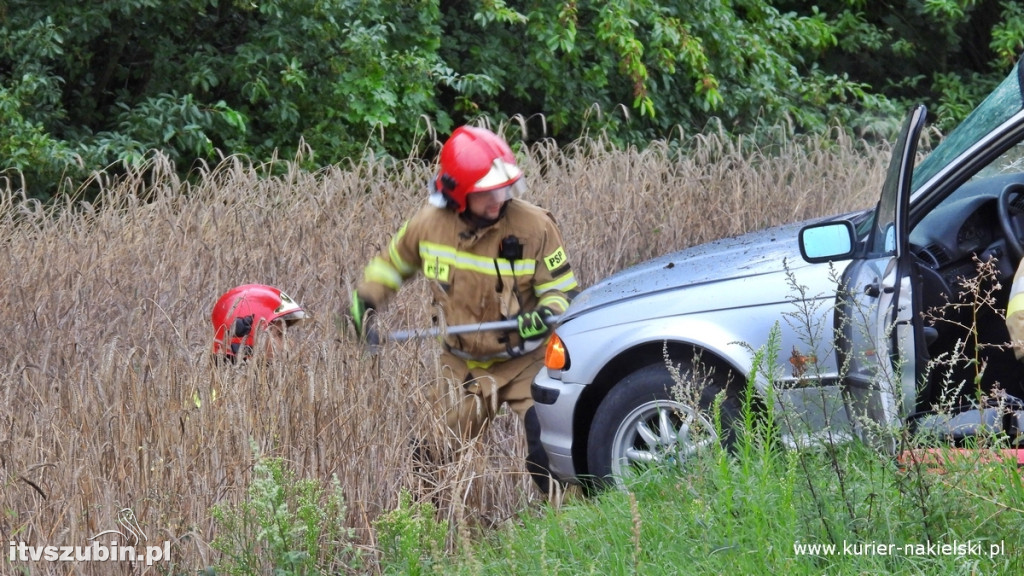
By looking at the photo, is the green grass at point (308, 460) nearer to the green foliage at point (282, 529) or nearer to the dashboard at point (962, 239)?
the green foliage at point (282, 529)

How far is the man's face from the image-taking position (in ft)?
15.0

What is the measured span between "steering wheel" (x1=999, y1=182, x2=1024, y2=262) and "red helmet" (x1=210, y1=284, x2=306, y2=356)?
2.73 metres

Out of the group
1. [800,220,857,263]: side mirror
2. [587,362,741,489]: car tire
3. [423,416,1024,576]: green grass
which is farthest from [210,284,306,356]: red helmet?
[800,220,857,263]: side mirror

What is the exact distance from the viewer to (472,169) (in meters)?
4.54

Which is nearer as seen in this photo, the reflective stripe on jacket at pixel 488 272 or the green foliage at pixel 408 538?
the green foliage at pixel 408 538

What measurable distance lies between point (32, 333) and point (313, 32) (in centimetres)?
513

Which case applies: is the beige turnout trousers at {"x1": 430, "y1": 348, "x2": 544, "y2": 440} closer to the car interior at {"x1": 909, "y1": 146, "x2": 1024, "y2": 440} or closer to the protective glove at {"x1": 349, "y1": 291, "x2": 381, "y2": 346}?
the protective glove at {"x1": 349, "y1": 291, "x2": 381, "y2": 346}

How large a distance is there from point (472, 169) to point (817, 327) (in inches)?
62.8

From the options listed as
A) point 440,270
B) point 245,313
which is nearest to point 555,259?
point 440,270

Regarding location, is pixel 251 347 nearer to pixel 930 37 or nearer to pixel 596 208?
pixel 596 208

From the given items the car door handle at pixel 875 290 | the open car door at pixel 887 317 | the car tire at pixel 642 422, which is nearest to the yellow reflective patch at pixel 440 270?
the car tire at pixel 642 422

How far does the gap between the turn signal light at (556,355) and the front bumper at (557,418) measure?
0.05 meters

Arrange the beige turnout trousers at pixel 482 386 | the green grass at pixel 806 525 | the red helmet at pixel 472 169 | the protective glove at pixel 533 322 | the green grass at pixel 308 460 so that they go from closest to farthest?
the green grass at pixel 806 525
the green grass at pixel 308 460
the red helmet at pixel 472 169
the protective glove at pixel 533 322
the beige turnout trousers at pixel 482 386

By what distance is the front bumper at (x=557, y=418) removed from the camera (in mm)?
4387
